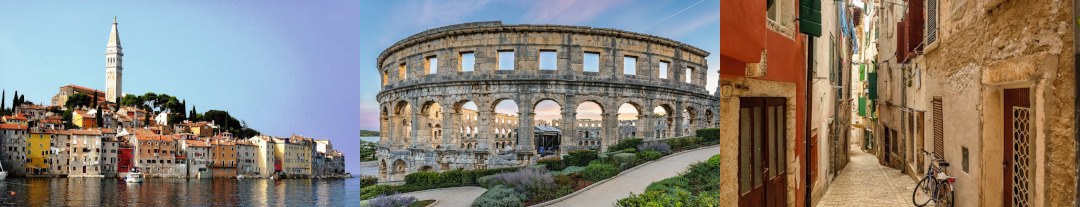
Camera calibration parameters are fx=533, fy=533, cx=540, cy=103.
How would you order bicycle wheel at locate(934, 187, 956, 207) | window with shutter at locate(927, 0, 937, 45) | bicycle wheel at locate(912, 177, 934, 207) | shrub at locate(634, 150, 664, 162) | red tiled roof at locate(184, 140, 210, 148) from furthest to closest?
red tiled roof at locate(184, 140, 210, 148) → window with shutter at locate(927, 0, 937, 45) → bicycle wheel at locate(912, 177, 934, 207) → bicycle wheel at locate(934, 187, 956, 207) → shrub at locate(634, 150, 664, 162)

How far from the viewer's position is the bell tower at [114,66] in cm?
6456

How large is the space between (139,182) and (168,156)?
15.0 feet

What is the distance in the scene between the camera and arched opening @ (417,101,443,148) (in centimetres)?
373

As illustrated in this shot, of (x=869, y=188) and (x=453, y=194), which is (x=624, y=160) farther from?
(x=869, y=188)

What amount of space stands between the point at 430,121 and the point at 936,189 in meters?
7.67

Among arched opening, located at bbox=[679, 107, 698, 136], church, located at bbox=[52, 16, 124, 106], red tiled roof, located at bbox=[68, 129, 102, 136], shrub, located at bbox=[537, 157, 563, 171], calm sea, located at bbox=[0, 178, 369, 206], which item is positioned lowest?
calm sea, located at bbox=[0, 178, 369, 206]

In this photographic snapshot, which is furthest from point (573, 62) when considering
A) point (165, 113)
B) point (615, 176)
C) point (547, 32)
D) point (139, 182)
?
point (165, 113)

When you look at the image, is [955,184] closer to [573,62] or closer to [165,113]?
[573,62]

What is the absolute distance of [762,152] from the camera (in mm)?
4391

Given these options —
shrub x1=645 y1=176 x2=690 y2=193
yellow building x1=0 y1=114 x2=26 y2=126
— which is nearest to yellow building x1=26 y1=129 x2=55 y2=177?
yellow building x1=0 y1=114 x2=26 y2=126

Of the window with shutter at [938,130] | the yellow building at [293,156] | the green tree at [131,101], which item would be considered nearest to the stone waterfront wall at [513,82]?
the window with shutter at [938,130]

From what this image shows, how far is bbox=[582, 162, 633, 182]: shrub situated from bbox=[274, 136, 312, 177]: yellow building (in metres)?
67.3

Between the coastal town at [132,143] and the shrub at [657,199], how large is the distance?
6061 centimetres

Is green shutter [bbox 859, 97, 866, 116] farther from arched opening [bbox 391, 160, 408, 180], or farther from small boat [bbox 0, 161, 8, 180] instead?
small boat [bbox 0, 161, 8, 180]
